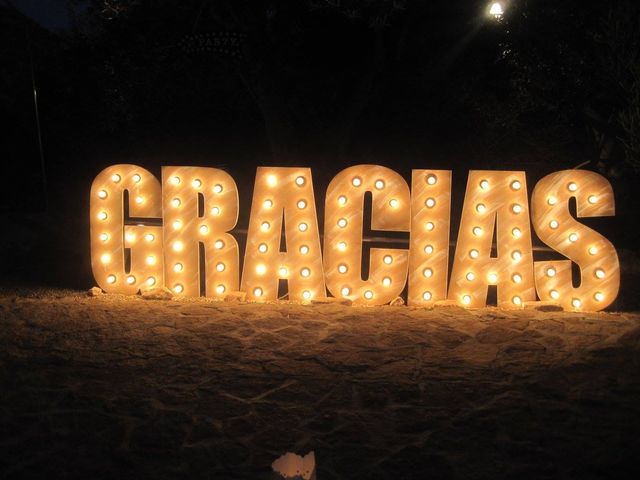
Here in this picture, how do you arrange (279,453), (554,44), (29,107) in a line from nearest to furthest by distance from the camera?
(279,453) → (554,44) → (29,107)

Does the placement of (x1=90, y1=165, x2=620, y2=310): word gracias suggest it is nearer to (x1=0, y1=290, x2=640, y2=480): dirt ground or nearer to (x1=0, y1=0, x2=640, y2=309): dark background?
(x1=0, y1=290, x2=640, y2=480): dirt ground

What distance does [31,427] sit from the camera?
151 inches

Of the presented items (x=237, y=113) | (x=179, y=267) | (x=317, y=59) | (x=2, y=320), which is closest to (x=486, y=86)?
(x=317, y=59)

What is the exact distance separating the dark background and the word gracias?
0.89 meters

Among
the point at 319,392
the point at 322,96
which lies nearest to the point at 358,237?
the point at 319,392

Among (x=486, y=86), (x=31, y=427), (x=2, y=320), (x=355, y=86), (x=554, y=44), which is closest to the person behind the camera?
(x=31, y=427)

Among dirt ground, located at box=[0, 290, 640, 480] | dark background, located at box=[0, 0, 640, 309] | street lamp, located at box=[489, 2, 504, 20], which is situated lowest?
dirt ground, located at box=[0, 290, 640, 480]

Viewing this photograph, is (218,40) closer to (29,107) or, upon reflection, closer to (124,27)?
(124,27)

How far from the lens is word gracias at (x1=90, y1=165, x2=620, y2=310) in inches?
244

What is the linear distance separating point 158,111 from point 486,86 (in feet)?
19.3

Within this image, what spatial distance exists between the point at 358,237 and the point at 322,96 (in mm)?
4383

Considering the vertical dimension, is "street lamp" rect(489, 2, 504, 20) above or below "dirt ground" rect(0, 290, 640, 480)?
above

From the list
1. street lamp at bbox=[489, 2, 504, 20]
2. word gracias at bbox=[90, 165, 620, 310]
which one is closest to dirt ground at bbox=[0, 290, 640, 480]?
word gracias at bbox=[90, 165, 620, 310]

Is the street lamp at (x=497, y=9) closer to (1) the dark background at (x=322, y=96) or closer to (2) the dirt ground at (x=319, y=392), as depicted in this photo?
(1) the dark background at (x=322, y=96)
